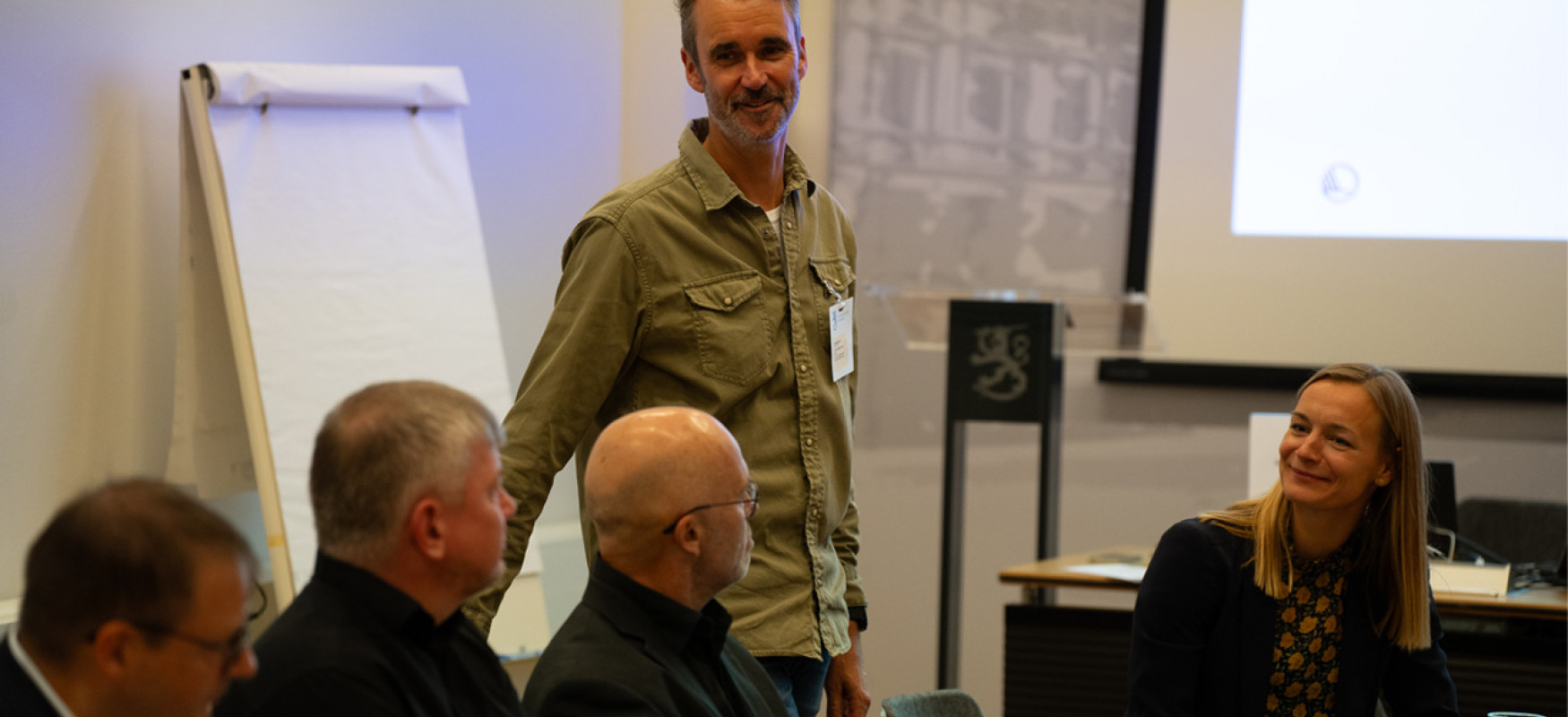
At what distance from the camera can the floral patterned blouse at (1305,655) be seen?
2.25 m

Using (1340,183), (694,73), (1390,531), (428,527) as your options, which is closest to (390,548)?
(428,527)

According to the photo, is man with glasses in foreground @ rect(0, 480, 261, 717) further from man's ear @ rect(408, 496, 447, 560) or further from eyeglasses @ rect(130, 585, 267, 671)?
man's ear @ rect(408, 496, 447, 560)

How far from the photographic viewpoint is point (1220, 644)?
2252 millimetres

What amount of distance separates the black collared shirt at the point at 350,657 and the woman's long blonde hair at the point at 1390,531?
1402 mm

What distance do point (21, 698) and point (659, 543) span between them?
68cm

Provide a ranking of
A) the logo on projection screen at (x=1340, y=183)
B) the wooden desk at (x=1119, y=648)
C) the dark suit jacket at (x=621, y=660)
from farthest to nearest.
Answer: the logo on projection screen at (x=1340, y=183) < the wooden desk at (x=1119, y=648) < the dark suit jacket at (x=621, y=660)

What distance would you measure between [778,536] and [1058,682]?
5.94 ft

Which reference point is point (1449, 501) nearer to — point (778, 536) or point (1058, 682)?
point (1058, 682)

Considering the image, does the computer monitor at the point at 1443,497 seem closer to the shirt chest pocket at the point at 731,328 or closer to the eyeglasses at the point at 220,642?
the shirt chest pocket at the point at 731,328

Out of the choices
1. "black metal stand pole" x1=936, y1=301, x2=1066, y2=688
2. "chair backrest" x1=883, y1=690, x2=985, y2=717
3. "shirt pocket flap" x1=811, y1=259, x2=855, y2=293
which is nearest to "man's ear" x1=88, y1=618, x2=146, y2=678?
"shirt pocket flap" x1=811, y1=259, x2=855, y2=293

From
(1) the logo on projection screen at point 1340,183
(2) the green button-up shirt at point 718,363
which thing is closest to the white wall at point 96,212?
(2) the green button-up shirt at point 718,363

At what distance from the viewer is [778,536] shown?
1.89m

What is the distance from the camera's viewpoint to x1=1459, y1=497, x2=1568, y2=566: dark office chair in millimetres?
3943

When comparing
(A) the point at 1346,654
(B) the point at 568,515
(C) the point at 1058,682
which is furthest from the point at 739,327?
(B) the point at 568,515
